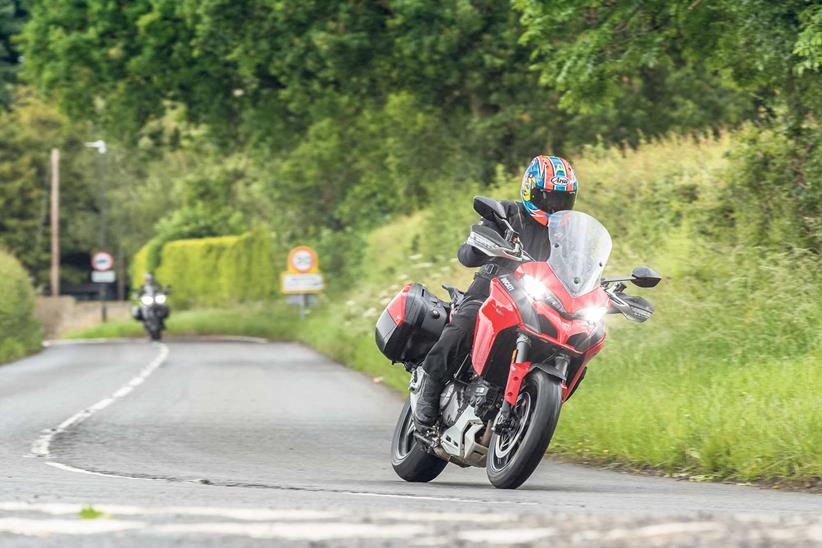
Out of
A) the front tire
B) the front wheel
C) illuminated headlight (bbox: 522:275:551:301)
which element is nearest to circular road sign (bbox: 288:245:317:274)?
the front tire

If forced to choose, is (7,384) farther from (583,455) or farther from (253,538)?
(253,538)

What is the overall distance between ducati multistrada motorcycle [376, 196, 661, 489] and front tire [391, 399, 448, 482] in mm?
313

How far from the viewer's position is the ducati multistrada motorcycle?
8.70 meters

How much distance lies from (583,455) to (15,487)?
190 inches

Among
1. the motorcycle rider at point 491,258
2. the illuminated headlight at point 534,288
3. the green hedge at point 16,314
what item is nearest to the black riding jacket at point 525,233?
the motorcycle rider at point 491,258

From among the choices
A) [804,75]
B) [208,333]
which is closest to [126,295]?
[208,333]

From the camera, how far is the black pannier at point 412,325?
10102mm

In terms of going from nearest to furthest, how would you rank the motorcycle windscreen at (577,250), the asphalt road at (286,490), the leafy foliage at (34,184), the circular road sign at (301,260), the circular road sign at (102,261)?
the asphalt road at (286,490), the motorcycle windscreen at (577,250), the circular road sign at (301,260), the circular road sign at (102,261), the leafy foliage at (34,184)

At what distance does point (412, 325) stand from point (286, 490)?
6.63ft

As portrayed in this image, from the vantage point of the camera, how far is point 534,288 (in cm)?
885

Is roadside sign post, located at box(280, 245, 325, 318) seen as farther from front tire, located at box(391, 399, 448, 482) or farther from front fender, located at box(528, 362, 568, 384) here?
front fender, located at box(528, 362, 568, 384)

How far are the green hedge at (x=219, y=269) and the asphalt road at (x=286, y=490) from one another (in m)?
38.6

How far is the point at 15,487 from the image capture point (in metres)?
8.24

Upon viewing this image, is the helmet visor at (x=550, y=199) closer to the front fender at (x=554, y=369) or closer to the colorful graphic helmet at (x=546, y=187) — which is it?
the colorful graphic helmet at (x=546, y=187)
